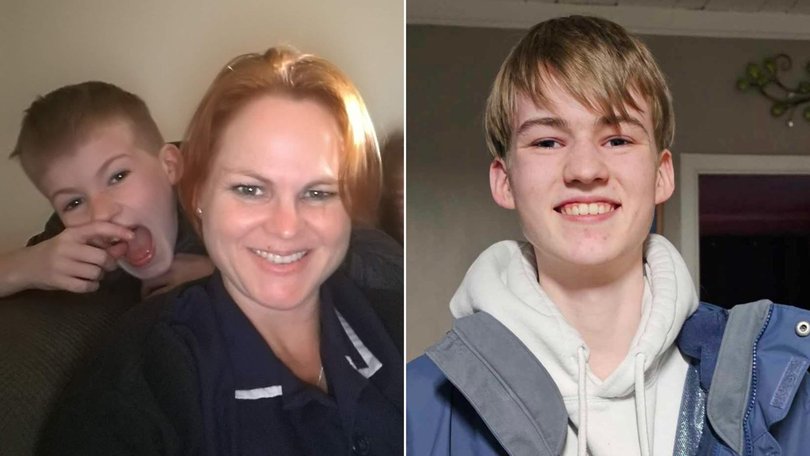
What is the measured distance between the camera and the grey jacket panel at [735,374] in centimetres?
93

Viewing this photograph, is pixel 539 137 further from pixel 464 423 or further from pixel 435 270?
pixel 435 270

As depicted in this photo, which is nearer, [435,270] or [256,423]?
[256,423]

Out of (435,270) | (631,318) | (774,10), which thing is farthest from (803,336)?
(774,10)

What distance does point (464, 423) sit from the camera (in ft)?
3.31

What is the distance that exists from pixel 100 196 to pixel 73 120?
10 centimetres

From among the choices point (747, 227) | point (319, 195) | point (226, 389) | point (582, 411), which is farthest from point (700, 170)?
point (226, 389)

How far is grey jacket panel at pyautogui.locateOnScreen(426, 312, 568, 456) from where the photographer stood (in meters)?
0.94

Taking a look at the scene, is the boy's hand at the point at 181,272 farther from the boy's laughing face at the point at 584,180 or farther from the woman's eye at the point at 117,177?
the boy's laughing face at the point at 584,180

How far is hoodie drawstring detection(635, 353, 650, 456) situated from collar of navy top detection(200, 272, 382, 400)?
0.32 meters

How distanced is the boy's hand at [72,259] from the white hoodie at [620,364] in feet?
1.51

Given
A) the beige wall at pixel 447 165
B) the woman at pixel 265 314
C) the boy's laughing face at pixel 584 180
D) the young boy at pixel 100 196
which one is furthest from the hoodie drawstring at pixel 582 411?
the beige wall at pixel 447 165

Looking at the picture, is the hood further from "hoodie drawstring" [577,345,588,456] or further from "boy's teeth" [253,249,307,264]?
"boy's teeth" [253,249,307,264]

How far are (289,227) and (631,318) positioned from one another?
0.45m

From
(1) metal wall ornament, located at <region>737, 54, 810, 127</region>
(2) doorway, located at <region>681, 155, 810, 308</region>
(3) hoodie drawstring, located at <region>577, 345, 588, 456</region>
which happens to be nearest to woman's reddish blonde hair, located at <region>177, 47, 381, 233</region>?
(3) hoodie drawstring, located at <region>577, 345, 588, 456</region>
